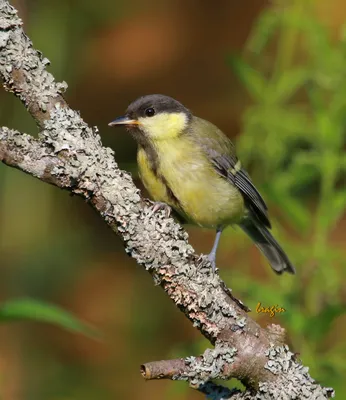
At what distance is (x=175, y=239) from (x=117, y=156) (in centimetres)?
300

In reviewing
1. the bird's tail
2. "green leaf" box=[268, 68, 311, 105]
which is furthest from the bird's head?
the bird's tail

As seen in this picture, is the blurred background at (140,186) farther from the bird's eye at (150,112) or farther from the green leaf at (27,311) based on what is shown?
the green leaf at (27,311)

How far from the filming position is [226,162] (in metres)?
3.28

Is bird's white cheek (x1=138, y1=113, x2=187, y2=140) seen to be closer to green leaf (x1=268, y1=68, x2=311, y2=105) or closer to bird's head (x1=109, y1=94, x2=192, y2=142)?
bird's head (x1=109, y1=94, x2=192, y2=142)

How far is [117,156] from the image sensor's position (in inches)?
194

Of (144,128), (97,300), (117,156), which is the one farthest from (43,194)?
(144,128)

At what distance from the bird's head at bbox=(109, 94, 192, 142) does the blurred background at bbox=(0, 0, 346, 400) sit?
0.57ft

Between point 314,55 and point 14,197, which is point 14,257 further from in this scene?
point 314,55

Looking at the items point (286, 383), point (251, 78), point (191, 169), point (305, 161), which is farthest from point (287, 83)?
point (286, 383)

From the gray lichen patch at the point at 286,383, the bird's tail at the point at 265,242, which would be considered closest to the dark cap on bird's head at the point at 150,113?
the bird's tail at the point at 265,242

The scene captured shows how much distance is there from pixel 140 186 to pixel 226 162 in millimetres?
554

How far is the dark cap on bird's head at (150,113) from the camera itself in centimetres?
319

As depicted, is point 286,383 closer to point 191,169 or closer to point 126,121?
point 191,169

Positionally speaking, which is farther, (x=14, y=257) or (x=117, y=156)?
(x=117, y=156)
